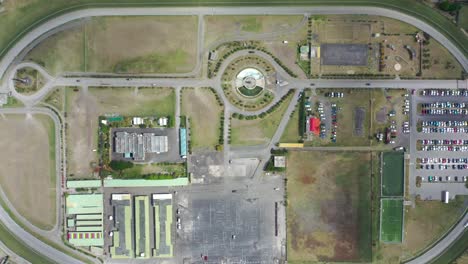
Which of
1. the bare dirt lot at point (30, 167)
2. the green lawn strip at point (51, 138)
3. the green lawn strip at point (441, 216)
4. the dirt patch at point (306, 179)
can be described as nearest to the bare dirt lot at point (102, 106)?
the green lawn strip at point (51, 138)

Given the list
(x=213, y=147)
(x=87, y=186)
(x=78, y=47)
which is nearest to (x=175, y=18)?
(x=78, y=47)

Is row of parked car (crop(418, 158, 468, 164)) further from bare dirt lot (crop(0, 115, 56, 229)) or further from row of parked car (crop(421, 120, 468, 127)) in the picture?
bare dirt lot (crop(0, 115, 56, 229))

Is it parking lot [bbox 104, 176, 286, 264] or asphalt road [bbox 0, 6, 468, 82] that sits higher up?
asphalt road [bbox 0, 6, 468, 82]

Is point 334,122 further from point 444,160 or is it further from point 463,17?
point 463,17

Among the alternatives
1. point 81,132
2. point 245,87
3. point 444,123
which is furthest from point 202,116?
point 444,123

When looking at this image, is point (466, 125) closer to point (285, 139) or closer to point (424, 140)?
point (424, 140)

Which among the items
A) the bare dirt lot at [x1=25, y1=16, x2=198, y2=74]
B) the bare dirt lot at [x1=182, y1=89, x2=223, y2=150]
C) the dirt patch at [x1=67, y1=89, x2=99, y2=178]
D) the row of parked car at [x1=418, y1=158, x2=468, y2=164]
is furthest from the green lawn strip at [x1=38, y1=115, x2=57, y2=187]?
the row of parked car at [x1=418, y1=158, x2=468, y2=164]
